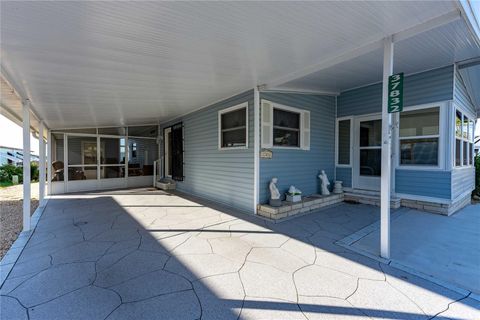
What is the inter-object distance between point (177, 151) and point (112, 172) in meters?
2.90

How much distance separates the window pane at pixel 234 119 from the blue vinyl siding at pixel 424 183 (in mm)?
3811

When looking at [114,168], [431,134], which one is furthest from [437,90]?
[114,168]

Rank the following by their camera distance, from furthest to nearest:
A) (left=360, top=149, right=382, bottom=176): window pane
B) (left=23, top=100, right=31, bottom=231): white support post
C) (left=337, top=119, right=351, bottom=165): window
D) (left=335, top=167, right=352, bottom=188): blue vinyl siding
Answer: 1. (left=337, top=119, right=351, bottom=165): window
2. (left=335, top=167, right=352, bottom=188): blue vinyl siding
3. (left=360, top=149, right=382, bottom=176): window pane
4. (left=23, top=100, right=31, bottom=231): white support post

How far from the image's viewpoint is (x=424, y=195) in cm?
480

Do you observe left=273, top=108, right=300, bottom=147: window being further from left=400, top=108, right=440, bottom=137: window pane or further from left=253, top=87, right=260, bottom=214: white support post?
left=400, top=108, right=440, bottom=137: window pane

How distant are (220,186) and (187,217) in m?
1.40

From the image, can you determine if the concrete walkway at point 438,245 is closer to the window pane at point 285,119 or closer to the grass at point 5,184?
the window pane at point 285,119

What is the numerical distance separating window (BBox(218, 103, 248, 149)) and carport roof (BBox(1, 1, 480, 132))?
783 mm

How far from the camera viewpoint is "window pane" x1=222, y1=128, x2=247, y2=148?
5.05 meters

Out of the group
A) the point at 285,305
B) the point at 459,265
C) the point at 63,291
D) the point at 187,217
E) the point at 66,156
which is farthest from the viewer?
the point at 66,156

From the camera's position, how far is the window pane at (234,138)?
5.05 m

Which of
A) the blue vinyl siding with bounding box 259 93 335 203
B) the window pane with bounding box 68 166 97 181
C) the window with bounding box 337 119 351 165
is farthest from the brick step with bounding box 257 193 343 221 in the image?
the window pane with bounding box 68 166 97 181

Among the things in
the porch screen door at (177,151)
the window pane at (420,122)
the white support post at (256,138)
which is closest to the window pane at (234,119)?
the white support post at (256,138)

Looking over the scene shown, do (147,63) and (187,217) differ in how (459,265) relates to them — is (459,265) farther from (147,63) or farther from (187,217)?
(147,63)
